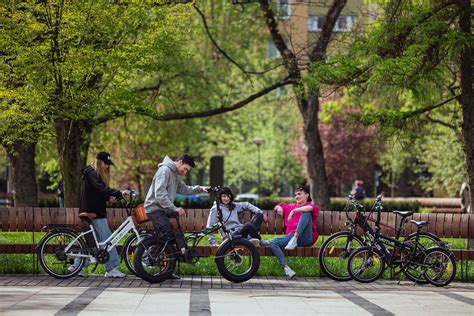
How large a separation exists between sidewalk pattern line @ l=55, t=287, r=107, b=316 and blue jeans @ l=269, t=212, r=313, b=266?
283 centimetres

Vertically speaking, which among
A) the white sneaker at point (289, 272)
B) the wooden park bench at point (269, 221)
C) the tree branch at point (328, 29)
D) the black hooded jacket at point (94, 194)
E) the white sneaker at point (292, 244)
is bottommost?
the white sneaker at point (289, 272)

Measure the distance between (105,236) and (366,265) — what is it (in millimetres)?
3694

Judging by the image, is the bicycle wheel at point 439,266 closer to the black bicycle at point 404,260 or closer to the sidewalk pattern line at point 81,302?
the black bicycle at point 404,260

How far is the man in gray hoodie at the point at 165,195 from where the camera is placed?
536 inches

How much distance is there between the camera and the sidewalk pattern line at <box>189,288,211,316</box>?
10.1 metres

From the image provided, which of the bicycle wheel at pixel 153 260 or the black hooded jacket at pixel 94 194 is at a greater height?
the black hooded jacket at pixel 94 194

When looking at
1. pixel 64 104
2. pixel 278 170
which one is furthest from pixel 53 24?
pixel 278 170

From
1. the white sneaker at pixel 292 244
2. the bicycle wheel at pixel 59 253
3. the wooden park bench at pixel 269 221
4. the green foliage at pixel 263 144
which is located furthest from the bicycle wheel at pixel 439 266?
the green foliage at pixel 263 144

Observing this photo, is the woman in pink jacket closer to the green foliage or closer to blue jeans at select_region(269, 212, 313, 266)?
blue jeans at select_region(269, 212, 313, 266)

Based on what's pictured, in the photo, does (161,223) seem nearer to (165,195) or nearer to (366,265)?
(165,195)

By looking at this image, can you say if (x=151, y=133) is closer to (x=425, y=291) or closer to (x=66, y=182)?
(x=66, y=182)

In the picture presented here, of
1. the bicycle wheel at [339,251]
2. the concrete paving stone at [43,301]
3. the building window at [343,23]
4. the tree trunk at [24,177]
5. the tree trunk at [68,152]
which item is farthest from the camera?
the building window at [343,23]

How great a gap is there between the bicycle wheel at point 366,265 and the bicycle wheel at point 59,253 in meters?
3.74

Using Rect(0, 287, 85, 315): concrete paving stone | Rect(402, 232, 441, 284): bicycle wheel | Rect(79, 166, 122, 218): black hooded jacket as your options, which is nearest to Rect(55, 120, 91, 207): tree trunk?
Rect(79, 166, 122, 218): black hooded jacket
